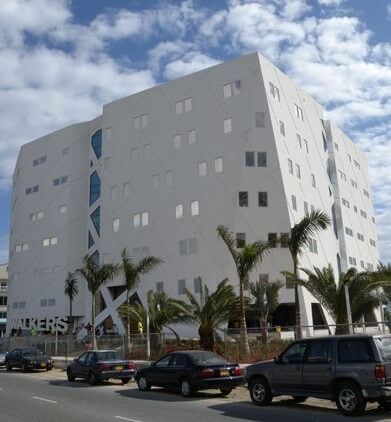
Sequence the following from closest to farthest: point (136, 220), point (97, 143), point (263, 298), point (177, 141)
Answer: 1. point (263, 298)
2. point (177, 141)
3. point (136, 220)
4. point (97, 143)

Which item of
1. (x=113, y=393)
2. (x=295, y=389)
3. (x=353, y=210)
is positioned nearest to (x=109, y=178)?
(x=353, y=210)

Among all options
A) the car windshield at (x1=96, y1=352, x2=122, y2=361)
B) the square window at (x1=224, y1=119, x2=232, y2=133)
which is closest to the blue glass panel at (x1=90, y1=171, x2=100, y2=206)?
the square window at (x1=224, y1=119, x2=232, y2=133)

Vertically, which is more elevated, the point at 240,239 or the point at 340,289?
the point at 240,239

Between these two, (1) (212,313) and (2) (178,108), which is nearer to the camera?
(1) (212,313)

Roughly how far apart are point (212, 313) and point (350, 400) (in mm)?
12817

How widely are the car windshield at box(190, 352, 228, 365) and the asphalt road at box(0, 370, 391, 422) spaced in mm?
950

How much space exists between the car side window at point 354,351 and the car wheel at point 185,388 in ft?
17.1

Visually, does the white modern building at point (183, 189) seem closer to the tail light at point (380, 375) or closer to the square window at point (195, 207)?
the square window at point (195, 207)

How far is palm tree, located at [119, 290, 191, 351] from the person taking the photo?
84.1ft

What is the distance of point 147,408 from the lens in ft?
42.6

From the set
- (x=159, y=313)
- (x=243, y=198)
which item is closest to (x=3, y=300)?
(x=243, y=198)

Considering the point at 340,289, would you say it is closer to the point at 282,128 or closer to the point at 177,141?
the point at 282,128

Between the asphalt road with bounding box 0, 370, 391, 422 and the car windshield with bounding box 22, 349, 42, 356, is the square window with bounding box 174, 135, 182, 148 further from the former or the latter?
the asphalt road with bounding box 0, 370, 391, 422

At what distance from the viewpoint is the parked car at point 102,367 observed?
1945 centimetres
